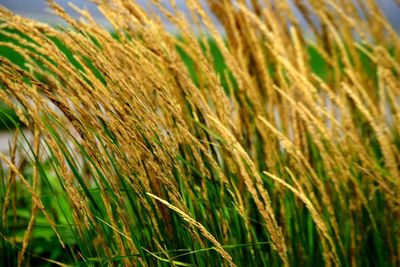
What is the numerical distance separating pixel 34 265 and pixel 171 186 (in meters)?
1.46

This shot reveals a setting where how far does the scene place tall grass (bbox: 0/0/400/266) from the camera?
5.18ft

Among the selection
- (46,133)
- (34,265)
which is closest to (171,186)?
(46,133)

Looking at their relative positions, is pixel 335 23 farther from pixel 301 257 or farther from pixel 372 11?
pixel 301 257

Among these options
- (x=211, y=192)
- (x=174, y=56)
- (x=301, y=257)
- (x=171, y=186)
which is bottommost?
(x=301, y=257)

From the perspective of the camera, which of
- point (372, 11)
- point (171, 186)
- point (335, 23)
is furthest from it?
point (335, 23)

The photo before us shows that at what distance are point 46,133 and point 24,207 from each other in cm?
156

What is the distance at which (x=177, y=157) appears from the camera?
1.68 meters

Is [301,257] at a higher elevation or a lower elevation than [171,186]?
lower

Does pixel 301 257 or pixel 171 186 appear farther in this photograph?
pixel 301 257

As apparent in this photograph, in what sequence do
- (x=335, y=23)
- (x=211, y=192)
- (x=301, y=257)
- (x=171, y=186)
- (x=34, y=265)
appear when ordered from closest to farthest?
(x=171, y=186)
(x=211, y=192)
(x=301, y=257)
(x=34, y=265)
(x=335, y=23)

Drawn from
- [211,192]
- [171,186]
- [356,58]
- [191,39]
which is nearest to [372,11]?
[356,58]

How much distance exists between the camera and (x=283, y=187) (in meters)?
2.06

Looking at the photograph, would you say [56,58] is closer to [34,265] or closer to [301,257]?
[301,257]

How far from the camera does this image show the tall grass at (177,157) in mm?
1578
